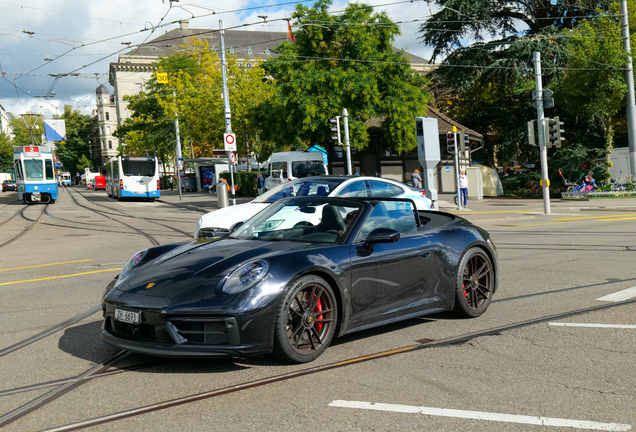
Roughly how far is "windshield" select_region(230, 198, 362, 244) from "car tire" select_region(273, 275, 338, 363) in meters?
0.57

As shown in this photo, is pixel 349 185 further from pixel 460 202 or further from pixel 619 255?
pixel 460 202

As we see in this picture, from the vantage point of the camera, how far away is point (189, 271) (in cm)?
480

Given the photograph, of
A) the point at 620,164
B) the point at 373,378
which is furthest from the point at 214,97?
the point at 373,378

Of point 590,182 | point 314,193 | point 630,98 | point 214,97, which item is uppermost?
point 214,97

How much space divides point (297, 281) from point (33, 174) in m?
37.3

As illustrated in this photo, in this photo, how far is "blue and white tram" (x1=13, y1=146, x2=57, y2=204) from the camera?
37.9 m

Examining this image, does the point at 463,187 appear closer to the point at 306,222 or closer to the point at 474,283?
the point at 474,283

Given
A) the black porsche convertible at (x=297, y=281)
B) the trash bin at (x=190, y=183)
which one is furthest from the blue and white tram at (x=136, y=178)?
the black porsche convertible at (x=297, y=281)

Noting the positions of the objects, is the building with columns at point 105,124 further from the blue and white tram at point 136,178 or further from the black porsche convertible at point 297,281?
the black porsche convertible at point 297,281

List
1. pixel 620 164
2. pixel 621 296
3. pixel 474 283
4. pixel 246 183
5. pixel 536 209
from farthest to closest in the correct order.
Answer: pixel 246 183
pixel 620 164
pixel 536 209
pixel 621 296
pixel 474 283

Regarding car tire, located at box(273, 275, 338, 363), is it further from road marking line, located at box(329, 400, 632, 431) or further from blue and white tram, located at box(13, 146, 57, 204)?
blue and white tram, located at box(13, 146, 57, 204)

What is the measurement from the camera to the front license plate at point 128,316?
455 centimetres

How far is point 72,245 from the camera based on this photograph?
14852 millimetres

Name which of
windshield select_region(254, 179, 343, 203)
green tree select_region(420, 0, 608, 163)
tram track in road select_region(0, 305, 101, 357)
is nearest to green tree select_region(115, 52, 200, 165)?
green tree select_region(420, 0, 608, 163)
